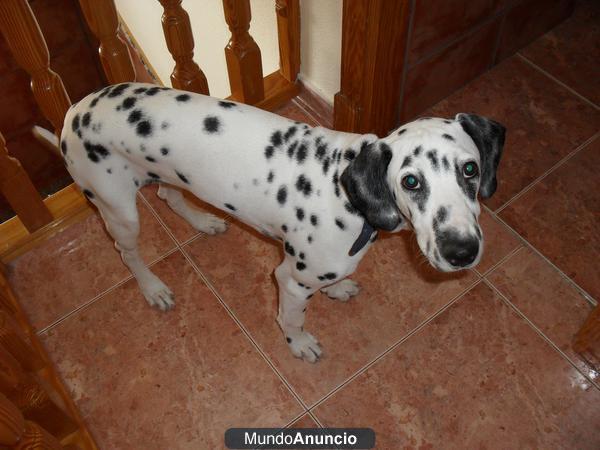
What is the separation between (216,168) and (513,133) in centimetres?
225

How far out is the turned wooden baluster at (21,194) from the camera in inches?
116

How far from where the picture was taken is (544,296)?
3.11m

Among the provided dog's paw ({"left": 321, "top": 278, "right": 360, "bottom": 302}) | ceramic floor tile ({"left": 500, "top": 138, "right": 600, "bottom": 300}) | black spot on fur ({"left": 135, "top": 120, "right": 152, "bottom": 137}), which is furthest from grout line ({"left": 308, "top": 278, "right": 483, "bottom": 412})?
black spot on fur ({"left": 135, "top": 120, "right": 152, "bottom": 137})

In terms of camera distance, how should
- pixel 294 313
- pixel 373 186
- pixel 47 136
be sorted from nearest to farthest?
pixel 373 186, pixel 294 313, pixel 47 136

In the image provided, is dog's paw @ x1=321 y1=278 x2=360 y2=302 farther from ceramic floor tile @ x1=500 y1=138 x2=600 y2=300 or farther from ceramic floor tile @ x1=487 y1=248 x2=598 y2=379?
ceramic floor tile @ x1=500 y1=138 x2=600 y2=300

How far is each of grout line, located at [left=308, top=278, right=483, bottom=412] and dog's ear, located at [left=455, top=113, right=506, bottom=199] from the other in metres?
1.08

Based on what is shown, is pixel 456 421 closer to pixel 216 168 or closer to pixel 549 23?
pixel 216 168

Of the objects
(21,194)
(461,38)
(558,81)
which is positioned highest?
(461,38)

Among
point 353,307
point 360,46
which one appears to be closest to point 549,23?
point 360,46

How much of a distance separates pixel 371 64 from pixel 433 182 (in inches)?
54.8

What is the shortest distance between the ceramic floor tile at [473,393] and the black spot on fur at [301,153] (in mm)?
1259

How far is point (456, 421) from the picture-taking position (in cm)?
280

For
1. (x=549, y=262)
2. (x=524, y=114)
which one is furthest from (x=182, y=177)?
(x=524, y=114)

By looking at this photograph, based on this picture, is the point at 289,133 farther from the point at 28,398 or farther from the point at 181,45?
the point at 28,398
